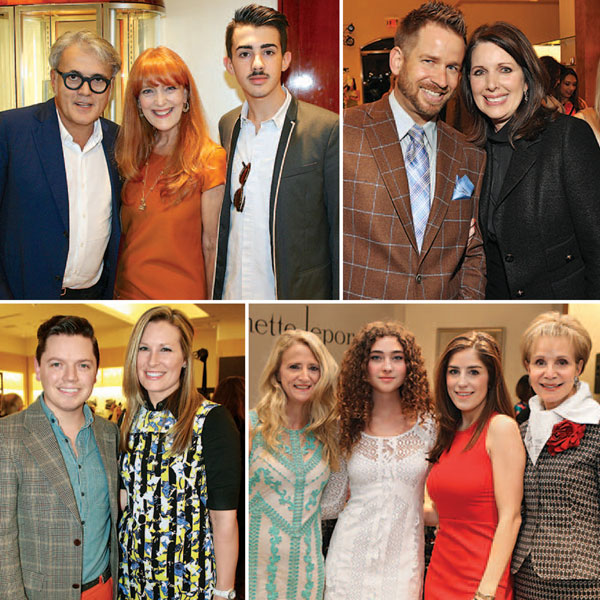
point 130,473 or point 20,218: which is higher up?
point 20,218

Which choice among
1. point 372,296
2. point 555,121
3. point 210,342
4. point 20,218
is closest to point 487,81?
point 555,121

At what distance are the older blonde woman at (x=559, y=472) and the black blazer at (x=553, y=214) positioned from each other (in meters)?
0.18

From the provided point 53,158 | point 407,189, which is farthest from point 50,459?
point 407,189

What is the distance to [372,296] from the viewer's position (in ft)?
9.75

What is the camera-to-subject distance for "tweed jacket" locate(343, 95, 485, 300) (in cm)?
290

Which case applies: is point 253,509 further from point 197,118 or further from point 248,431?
point 197,118

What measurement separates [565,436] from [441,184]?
1.14m

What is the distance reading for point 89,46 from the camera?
2.96 metres

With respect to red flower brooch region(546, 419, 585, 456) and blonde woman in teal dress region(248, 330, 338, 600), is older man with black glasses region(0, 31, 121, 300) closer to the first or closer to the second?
blonde woman in teal dress region(248, 330, 338, 600)

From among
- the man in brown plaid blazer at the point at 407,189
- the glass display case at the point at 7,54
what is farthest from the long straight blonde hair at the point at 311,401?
the glass display case at the point at 7,54

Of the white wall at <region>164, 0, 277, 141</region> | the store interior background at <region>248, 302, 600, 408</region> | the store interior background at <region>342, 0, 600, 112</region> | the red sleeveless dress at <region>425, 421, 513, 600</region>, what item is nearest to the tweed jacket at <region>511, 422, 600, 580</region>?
the red sleeveless dress at <region>425, 421, 513, 600</region>

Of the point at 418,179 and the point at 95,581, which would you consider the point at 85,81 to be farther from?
the point at 95,581

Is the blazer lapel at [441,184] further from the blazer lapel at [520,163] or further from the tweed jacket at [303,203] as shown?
the tweed jacket at [303,203]

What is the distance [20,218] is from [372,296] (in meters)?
1.54
